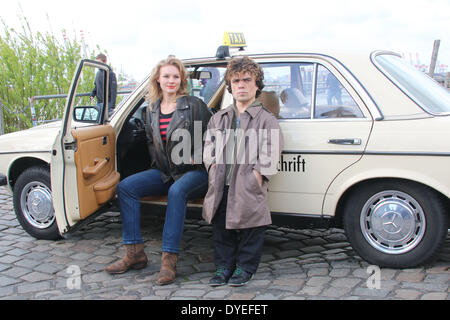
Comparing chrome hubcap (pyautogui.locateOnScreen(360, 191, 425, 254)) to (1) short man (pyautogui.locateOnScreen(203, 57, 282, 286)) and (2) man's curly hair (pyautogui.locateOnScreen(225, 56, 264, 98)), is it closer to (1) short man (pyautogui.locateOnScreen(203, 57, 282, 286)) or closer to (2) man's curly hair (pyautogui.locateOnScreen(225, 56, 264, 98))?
(1) short man (pyautogui.locateOnScreen(203, 57, 282, 286))

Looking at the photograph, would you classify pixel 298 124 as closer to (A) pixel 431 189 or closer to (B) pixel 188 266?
(A) pixel 431 189

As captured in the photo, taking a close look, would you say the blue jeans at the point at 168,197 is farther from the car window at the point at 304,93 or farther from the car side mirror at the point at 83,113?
the car window at the point at 304,93

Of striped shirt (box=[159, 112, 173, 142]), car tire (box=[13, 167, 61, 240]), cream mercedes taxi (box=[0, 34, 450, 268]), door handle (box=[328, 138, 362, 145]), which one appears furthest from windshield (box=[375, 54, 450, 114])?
car tire (box=[13, 167, 61, 240])

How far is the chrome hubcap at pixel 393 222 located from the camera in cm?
377

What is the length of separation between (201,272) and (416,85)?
2382 millimetres

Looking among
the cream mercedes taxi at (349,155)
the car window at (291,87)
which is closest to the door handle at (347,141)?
the cream mercedes taxi at (349,155)

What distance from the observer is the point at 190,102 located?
169 inches

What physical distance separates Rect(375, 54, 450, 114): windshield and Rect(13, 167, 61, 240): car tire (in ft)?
11.1

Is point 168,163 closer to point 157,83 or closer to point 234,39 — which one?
point 157,83

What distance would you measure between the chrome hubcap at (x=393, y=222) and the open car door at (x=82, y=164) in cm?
235

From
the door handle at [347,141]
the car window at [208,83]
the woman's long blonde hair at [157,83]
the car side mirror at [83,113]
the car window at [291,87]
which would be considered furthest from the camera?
the car window at [208,83]

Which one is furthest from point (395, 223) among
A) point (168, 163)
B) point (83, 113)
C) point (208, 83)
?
point (83, 113)
